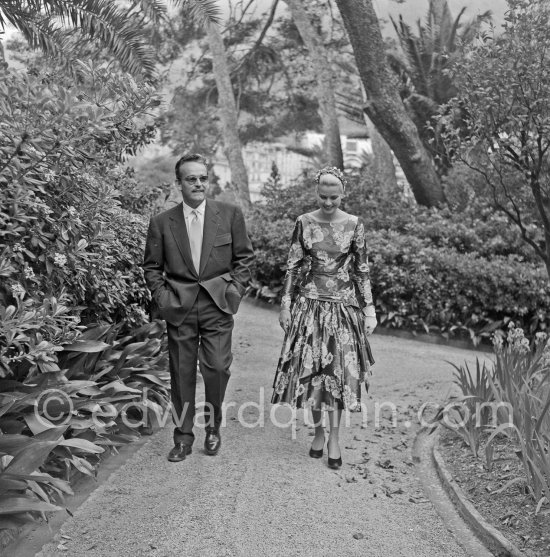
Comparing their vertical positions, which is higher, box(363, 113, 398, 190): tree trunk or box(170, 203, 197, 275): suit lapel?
box(363, 113, 398, 190): tree trunk

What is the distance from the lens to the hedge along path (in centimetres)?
401

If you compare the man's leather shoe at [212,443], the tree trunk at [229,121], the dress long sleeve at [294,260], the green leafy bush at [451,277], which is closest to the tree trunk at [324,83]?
the tree trunk at [229,121]

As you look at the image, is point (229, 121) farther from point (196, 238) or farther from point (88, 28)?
point (196, 238)

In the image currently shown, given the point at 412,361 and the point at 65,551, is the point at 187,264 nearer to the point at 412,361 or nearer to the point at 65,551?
the point at 65,551

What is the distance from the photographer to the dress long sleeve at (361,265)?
17.8 feet

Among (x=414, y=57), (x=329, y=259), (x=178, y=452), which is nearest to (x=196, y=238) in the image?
(x=329, y=259)

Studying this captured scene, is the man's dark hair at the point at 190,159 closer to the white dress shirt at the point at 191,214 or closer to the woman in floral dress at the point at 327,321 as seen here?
the white dress shirt at the point at 191,214

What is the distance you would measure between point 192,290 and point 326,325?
952 mm

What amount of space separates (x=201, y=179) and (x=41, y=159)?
146 cm

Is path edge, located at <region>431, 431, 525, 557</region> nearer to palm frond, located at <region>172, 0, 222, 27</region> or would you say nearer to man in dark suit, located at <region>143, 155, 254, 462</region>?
man in dark suit, located at <region>143, 155, 254, 462</region>

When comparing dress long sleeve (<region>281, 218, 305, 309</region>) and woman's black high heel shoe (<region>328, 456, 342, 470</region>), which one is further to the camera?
dress long sleeve (<region>281, 218, 305, 309</region>)

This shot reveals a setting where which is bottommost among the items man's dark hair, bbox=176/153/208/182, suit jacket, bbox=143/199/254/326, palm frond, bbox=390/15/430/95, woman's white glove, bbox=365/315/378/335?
woman's white glove, bbox=365/315/378/335

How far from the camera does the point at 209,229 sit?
530cm

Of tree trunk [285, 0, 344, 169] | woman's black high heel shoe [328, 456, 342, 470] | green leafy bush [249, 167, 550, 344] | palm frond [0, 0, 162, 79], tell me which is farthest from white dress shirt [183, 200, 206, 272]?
tree trunk [285, 0, 344, 169]
